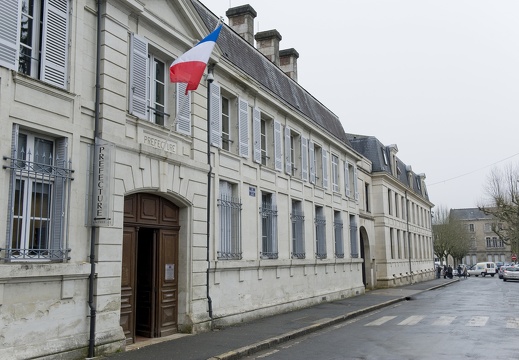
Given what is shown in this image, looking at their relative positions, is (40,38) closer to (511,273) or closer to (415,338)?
(415,338)

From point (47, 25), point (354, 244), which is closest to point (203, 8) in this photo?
point (47, 25)

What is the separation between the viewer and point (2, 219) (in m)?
6.73

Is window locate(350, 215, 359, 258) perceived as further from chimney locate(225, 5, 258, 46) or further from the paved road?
chimney locate(225, 5, 258, 46)

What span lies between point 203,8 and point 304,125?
5.91 metres

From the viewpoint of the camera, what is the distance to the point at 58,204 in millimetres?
7688

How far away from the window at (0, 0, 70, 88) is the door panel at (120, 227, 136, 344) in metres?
3.09

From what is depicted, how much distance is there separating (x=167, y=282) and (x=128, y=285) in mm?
1285

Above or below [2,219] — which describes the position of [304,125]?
above

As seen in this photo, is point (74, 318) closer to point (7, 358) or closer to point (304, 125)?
point (7, 358)

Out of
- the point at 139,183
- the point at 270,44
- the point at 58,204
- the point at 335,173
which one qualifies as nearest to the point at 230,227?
the point at 139,183

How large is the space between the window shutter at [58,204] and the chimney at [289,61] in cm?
1460

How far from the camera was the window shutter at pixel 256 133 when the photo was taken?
14.2 metres

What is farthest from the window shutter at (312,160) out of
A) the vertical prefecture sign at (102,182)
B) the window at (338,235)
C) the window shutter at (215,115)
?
the vertical prefecture sign at (102,182)

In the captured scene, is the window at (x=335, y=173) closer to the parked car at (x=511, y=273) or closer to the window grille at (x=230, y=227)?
the window grille at (x=230, y=227)
